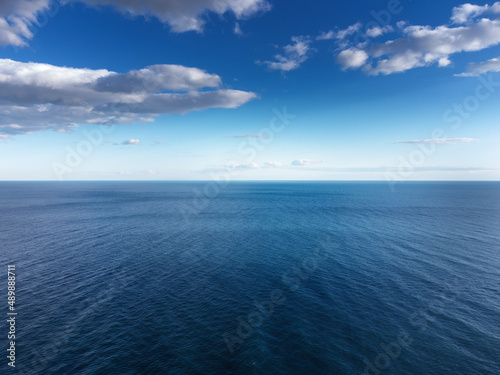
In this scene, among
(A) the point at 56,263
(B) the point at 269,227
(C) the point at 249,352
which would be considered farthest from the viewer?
(B) the point at 269,227

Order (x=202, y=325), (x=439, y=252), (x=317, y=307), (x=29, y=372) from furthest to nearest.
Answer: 1. (x=439, y=252)
2. (x=317, y=307)
3. (x=202, y=325)
4. (x=29, y=372)

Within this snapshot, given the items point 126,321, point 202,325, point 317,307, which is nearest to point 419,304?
point 317,307

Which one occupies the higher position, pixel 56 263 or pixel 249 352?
pixel 56 263

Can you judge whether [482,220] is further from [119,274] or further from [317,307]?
[119,274]

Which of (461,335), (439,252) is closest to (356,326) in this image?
(461,335)

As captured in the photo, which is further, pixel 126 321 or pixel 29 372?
pixel 126 321

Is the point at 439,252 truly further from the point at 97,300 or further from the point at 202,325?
the point at 97,300
